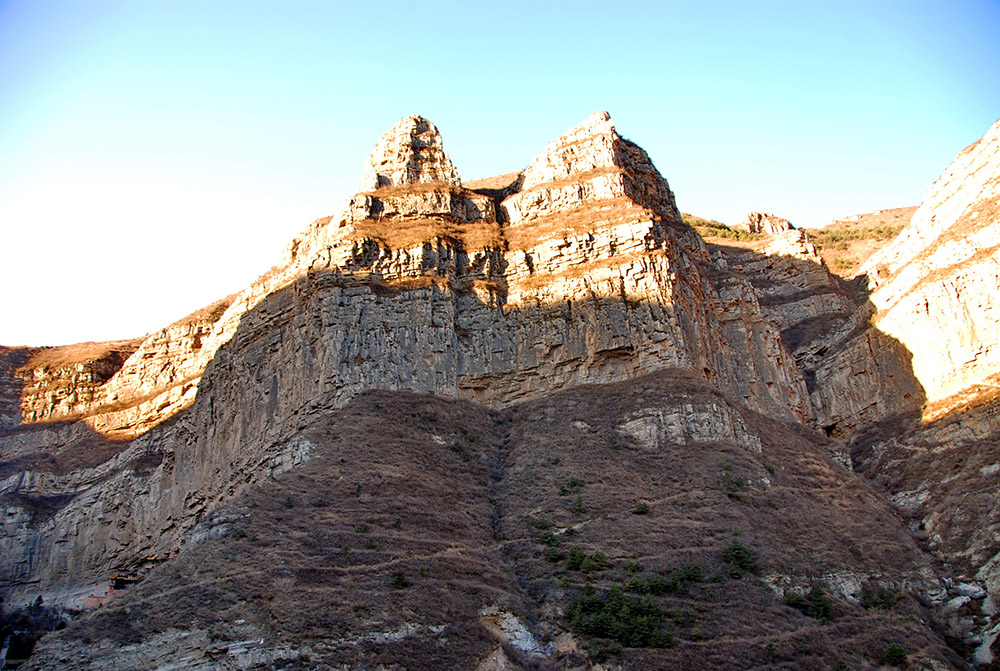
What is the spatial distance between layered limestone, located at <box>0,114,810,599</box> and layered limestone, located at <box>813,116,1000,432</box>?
189 inches

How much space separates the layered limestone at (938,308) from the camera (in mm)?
51531

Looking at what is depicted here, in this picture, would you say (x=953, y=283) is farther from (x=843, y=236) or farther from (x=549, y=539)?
(x=843, y=236)

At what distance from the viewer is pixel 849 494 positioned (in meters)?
44.9

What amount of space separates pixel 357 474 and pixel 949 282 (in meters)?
38.6

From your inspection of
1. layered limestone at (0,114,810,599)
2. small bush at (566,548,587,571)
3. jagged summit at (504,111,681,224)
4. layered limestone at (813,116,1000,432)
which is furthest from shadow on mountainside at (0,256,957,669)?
jagged summit at (504,111,681,224)

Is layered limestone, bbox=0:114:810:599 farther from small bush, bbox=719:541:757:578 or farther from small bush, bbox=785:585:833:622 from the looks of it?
small bush, bbox=785:585:833:622

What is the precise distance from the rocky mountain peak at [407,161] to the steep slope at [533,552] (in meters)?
21.9

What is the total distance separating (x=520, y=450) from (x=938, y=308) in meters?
28.6

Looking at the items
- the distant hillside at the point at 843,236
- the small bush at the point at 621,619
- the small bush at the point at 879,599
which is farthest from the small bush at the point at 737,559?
the distant hillside at the point at 843,236

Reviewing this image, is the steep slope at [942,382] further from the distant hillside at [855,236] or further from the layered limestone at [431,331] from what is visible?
the distant hillside at [855,236]

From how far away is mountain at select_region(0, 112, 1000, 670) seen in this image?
31.2 metres

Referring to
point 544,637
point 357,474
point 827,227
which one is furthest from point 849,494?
point 827,227

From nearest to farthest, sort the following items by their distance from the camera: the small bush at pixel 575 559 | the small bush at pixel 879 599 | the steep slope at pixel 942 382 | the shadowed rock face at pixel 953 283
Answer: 1. the small bush at pixel 575 559
2. the small bush at pixel 879 599
3. the steep slope at pixel 942 382
4. the shadowed rock face at pixel 953 283

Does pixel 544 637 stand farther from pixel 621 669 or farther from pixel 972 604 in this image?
pixel 972 604
